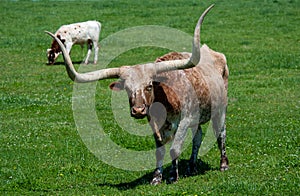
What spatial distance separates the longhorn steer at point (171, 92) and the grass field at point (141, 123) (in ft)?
2.55

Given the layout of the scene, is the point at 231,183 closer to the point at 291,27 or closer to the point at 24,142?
the point at 24,142

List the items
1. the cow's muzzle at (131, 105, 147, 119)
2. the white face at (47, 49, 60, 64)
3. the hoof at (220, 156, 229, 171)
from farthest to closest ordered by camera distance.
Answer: the white face at (47, 49, 60, 64)
the hoof at (220, 156, 229, 171)
the cow's muzzle at (131, 105, 147, 119)

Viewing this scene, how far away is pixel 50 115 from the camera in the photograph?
52.7ft

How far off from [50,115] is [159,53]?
11.6 metres

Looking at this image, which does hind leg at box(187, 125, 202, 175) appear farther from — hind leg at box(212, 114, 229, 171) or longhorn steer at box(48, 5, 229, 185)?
hind leg at box(212, 114, 229, 171)

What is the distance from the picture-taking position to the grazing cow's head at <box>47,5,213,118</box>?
9.17m

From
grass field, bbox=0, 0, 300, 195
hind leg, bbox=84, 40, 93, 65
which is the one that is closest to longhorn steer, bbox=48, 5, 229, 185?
grass field, bbox=0, 0, 300, 195

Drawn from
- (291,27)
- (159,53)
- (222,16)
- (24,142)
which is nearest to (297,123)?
(24,142)

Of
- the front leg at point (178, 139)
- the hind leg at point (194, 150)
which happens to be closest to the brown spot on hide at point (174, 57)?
the front leg at point (178, 139)

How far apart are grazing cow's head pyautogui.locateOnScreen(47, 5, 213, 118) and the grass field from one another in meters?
1.37

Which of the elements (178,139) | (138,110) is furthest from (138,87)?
(178,139)

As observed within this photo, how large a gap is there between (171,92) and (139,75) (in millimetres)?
757

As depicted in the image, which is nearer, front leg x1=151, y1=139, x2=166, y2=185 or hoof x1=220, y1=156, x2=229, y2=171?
front leg x1=151, y1=139, x2=166, y2=185

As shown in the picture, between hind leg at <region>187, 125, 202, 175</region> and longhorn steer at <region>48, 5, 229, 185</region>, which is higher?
longhorn steer at <region>48, 5, 229, 185</region>
